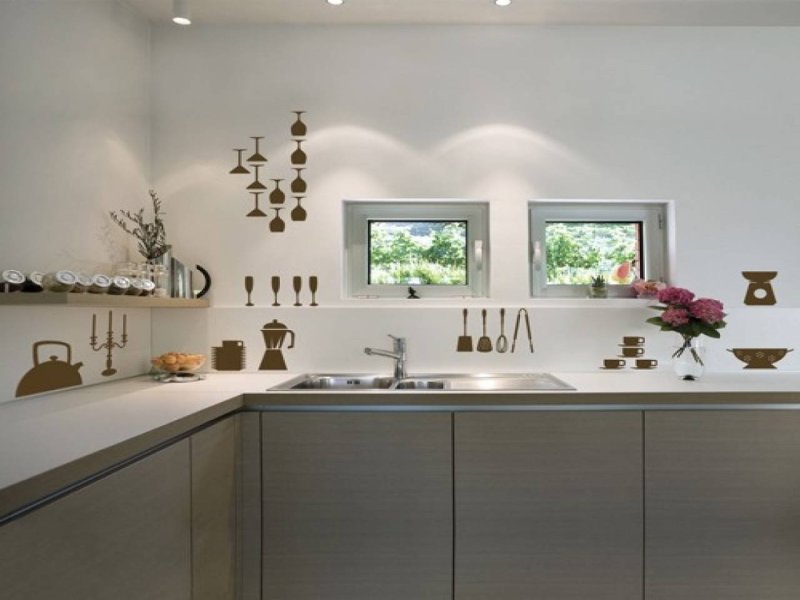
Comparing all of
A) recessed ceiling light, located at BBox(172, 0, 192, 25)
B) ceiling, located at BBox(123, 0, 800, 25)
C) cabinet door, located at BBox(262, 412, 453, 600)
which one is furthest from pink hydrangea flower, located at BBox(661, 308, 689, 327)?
recessed ceiling light, located at BBox(172, 0, 192, 25)

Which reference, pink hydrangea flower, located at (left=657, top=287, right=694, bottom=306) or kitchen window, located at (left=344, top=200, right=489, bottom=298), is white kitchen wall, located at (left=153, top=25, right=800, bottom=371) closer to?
kitchen window, located at (left=344, top=200, right=489, bottom=298)

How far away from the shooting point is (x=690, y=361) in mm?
2133

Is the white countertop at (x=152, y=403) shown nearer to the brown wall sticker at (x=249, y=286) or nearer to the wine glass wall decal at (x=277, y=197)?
the brown wall sticker at (x=249, y=286)

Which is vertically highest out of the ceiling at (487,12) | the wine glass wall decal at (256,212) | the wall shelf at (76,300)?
the ceiling at (487,12)

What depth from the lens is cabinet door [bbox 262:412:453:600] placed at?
72.0 inches

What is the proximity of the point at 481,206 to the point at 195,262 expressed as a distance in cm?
137

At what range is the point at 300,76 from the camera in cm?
249

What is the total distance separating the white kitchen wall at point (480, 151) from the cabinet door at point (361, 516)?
25.0 inches

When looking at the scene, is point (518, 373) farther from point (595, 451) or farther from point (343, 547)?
point (343, 547)

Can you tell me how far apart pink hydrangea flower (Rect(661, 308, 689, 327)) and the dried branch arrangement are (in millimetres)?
2106

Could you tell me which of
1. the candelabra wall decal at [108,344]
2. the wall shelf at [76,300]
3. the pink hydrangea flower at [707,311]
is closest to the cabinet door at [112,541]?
the wall shelf at [76,300]

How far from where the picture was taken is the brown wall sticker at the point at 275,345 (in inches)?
95.2

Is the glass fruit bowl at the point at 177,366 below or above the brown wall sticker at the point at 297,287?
below

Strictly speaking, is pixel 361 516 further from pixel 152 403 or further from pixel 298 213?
pixel 298 213
